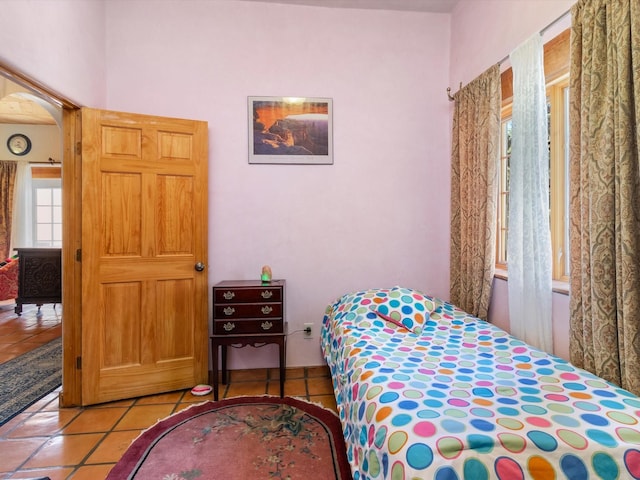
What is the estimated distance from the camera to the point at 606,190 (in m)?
1.45

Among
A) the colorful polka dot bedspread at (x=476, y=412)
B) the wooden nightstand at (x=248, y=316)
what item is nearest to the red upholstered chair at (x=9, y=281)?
the wooden nightstand at (x=248, y=316)

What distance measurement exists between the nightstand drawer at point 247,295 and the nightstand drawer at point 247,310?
0.12 ft

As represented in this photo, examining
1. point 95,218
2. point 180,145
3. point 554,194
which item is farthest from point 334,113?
point 95,218

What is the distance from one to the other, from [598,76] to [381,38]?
1884mm

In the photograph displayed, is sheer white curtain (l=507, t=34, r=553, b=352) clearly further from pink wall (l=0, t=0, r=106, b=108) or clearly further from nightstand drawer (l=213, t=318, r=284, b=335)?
pink wall (l=0, t=0, r=106, b=108)

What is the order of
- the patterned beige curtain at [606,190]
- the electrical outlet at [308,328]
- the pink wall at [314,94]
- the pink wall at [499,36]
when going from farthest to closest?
the electrical outlet at [308,328] → the pink wall at [314,94] → the pink wall at [499,36] → the patterned beige curtain at [606,190]

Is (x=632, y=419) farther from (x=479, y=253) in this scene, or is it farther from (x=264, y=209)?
(x=264, y=209)

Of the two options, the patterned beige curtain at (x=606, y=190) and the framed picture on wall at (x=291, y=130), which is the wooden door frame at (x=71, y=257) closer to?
the framed picture on wall at (x=291, y=130)

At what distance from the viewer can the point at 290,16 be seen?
283 cm

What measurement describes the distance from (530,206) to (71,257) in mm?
2996

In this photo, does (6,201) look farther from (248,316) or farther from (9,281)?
(248,316)

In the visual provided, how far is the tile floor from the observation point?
1.74 metres

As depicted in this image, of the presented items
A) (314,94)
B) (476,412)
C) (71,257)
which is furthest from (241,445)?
(314,94)

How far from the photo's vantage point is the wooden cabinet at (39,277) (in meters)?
4.49
